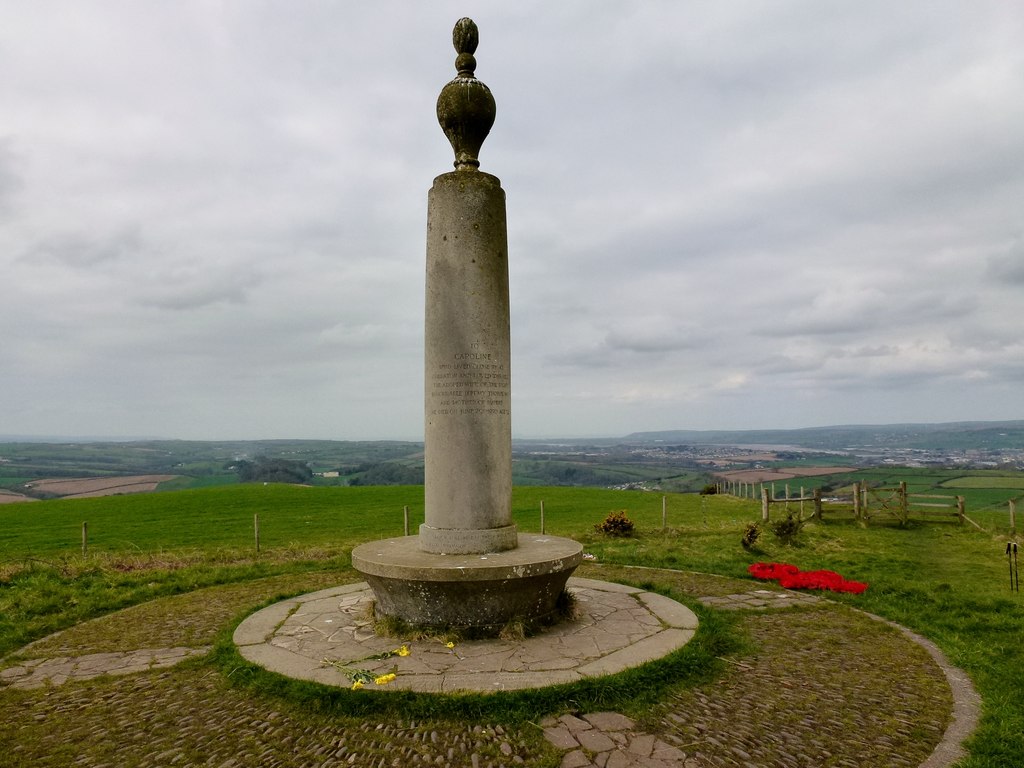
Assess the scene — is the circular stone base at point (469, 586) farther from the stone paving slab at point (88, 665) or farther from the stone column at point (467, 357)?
the stone paving slab at point (88, 665)

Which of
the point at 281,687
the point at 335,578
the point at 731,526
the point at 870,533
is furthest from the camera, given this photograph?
the point at 731,526

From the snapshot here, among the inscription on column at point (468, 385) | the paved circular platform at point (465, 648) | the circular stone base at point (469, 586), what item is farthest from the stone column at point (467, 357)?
the paved circular platform at point (465, 648)

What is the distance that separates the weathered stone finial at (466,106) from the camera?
818 centimetres

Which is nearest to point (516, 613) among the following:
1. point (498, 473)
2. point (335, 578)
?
point (498, 473)

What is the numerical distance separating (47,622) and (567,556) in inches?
292

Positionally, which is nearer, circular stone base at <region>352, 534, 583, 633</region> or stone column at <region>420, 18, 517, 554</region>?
circular stone base at <region>352, 534, 583, 633</region>

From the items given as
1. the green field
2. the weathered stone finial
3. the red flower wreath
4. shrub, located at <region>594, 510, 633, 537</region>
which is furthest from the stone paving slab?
the green field

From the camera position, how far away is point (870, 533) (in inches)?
810

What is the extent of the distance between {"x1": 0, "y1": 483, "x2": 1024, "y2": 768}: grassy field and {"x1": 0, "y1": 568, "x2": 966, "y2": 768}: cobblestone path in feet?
2.24

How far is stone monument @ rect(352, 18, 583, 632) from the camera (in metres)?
7.54

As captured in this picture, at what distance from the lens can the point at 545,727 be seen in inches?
202

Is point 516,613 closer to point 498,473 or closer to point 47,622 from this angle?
point 498,473

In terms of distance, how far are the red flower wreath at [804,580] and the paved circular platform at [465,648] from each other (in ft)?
10.2

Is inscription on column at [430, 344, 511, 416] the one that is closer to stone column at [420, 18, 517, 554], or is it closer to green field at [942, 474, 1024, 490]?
stone column at [420, 18, 517, 554]
